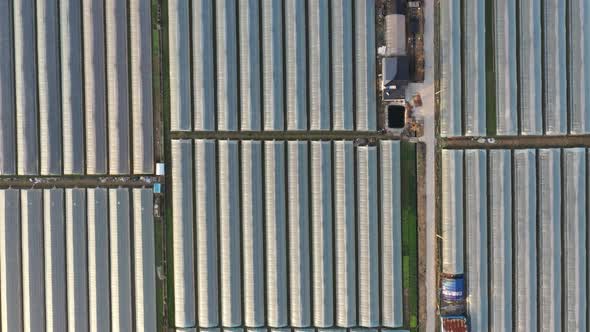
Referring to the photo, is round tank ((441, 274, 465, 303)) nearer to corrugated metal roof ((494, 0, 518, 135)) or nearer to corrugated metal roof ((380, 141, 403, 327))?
corrugated metal roof ((380, 141, 403, 327))

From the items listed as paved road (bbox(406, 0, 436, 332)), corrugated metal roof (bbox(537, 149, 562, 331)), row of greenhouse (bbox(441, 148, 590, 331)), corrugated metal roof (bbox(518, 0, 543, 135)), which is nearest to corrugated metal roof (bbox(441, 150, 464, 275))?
row of greenhouse (bbox(441, 148, 590, 331))

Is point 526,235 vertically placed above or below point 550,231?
below

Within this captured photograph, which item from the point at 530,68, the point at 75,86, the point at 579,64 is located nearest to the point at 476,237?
the point at 530,68

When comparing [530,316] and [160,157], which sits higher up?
[160,157]

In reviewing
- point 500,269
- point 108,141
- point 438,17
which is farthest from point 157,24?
point 500,269

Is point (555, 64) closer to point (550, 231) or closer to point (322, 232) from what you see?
point (550, 231)

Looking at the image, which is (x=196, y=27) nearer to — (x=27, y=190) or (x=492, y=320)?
(x=27, y=190)

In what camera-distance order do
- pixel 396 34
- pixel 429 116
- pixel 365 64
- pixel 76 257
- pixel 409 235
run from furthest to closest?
pixel 409 235 < pixel 429 116 < pixel 76 257 < pixel 365 64 < pixel 396 34
